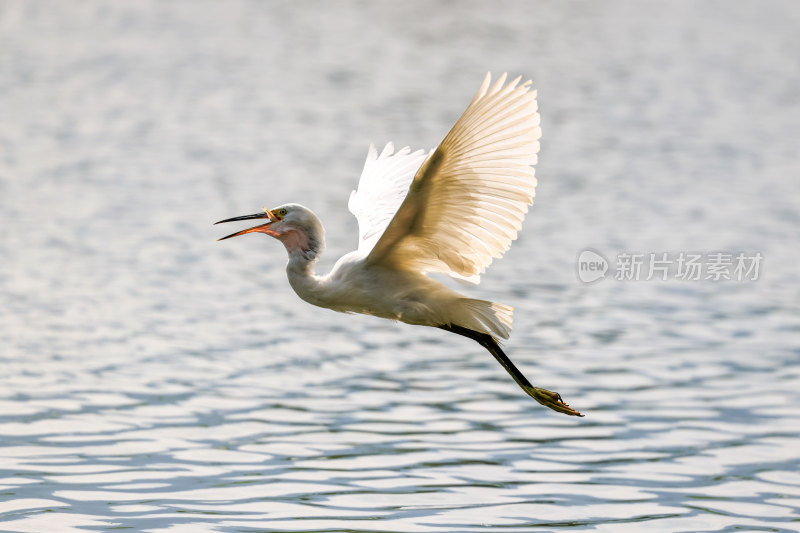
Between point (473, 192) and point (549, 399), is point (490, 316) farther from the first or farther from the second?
point (473, 192)

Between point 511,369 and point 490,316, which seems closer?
point 490,316

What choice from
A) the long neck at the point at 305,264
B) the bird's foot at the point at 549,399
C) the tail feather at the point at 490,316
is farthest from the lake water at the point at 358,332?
the long neck at the point at 305,264

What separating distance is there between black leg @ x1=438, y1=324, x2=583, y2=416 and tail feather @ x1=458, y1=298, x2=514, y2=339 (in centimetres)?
17

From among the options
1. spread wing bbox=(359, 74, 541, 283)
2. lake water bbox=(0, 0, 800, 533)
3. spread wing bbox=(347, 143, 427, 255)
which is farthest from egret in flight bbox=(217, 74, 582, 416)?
lake water bbox=(0, 0, 800, 533)

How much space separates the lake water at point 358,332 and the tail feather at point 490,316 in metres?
1.22

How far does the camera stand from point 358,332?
43.7 ft

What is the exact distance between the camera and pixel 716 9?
45.7m

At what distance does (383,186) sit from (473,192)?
1857mm

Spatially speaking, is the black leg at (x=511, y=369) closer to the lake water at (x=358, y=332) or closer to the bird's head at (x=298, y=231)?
the lake water at (x=358, y=332)

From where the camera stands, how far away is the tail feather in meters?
7.80

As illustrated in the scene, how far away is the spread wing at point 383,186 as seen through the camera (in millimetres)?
8852

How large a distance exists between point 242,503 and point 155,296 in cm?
597

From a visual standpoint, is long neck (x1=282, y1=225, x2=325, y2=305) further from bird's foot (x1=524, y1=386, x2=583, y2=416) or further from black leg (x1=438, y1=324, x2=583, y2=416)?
bird's foot (x1=524, y1=386, x2=583, y2=416)

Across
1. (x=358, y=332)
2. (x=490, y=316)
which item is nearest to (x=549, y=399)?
(x=490, y=316)
